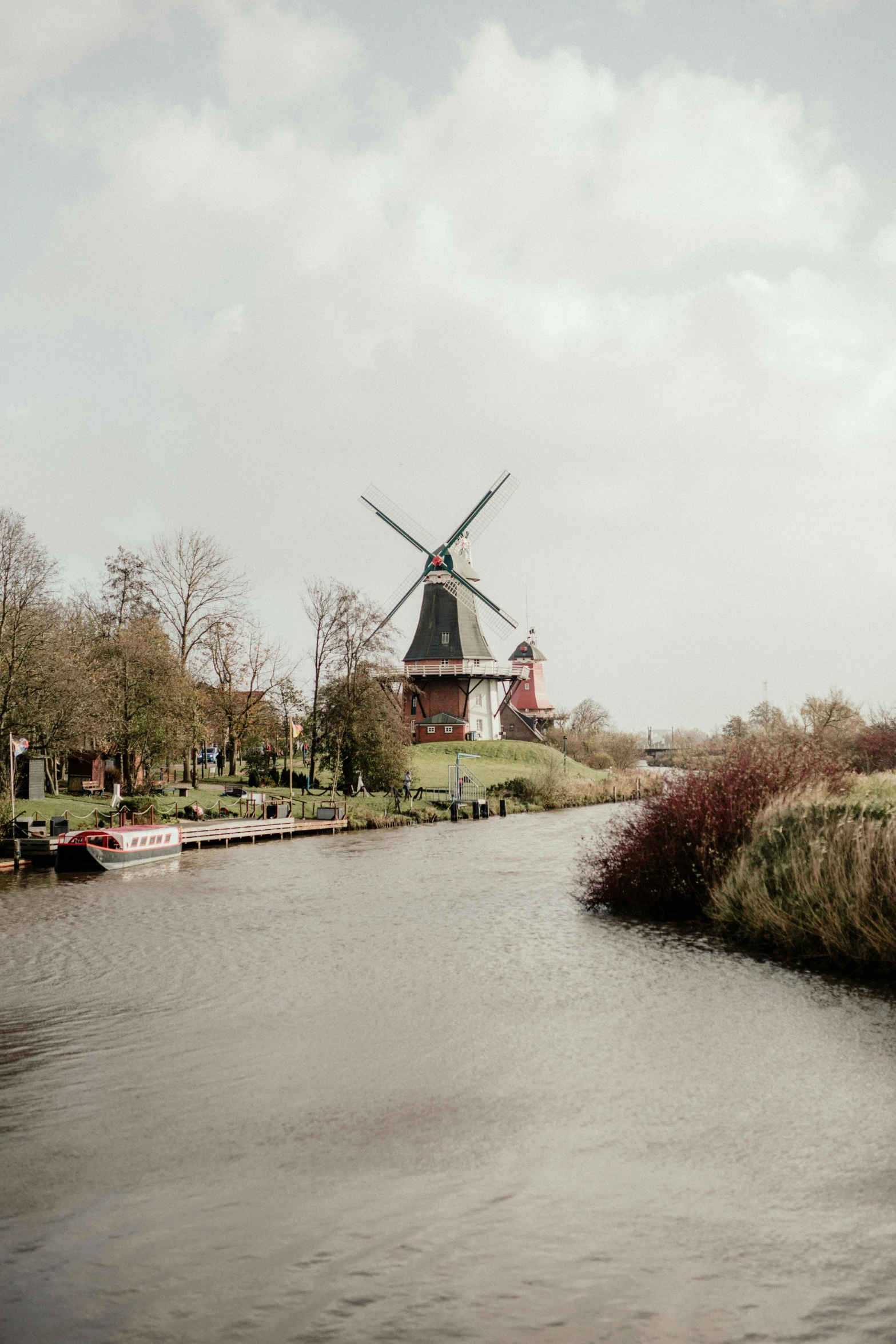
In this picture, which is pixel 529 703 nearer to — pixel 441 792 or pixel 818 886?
pixel 441 792

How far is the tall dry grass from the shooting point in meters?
14.4

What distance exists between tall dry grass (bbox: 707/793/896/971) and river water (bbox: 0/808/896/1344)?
2.65 ft

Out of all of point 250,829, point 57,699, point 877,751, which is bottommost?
point 250,829

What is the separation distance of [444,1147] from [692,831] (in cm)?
1232

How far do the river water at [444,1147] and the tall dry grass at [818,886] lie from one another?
808 mm

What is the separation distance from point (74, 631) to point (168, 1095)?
3885 centimetres

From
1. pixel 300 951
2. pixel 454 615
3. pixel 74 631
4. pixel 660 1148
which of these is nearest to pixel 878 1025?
pixel 660 1148

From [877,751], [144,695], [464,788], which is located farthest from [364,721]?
[877,751]

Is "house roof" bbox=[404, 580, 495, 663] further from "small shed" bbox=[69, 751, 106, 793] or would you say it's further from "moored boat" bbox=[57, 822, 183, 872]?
"moored boat" bbox=[57, 822, 183, 872]

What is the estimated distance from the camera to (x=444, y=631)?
231ft

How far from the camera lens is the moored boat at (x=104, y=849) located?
3027cm

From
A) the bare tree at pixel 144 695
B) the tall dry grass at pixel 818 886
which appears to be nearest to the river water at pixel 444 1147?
the tall dry grass at pixel 818 886

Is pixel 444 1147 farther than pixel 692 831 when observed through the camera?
No

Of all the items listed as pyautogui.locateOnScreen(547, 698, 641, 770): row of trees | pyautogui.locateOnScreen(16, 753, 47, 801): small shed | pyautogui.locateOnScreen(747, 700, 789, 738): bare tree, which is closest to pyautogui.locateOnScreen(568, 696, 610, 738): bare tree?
pyautogui.locateOnScreen(547, 698, 641, 770): row of trees
